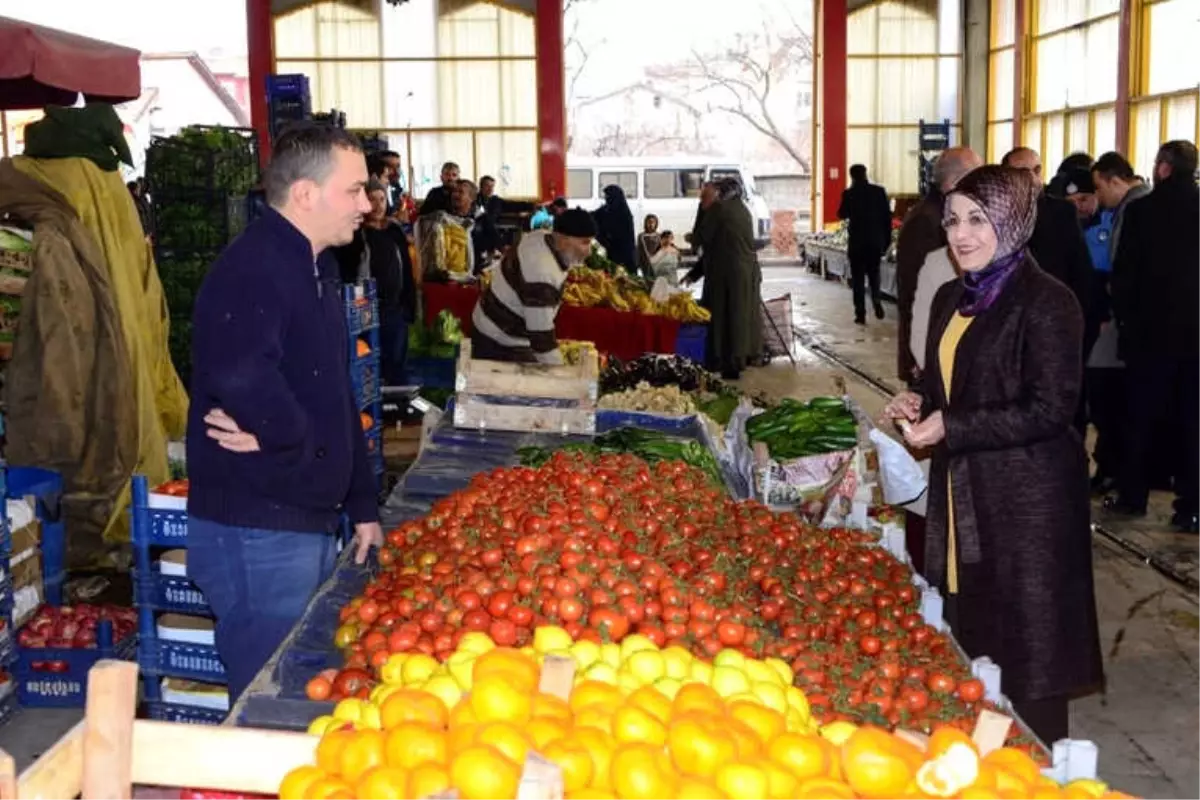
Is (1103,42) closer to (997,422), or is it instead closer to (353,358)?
(353,358)

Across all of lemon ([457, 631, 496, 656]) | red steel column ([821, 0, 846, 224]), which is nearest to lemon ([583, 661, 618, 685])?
lemon ([457, 631, 496, 656])

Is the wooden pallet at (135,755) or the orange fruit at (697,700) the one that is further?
the orange fruit at (697,700)

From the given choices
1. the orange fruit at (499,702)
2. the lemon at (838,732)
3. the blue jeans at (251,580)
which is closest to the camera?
the orange fruit at (499,702)

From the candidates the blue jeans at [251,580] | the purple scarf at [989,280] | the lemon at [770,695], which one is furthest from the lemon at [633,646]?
the purple scarf at [989,280]

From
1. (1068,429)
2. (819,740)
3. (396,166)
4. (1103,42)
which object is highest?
(1103,42)

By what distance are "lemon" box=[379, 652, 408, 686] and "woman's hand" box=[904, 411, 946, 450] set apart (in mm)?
1433

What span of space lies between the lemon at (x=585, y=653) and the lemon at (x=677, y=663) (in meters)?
0.12

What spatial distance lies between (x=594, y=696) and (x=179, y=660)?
2383 mm

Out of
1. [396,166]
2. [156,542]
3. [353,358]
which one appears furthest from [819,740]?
[396,166]

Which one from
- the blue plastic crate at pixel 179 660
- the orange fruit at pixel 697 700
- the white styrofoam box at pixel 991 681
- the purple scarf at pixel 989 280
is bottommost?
the blue plastic crate at pixel 179 660

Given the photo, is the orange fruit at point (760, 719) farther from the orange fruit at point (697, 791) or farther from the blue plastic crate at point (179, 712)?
the blue plastic crate at point (179, 712)

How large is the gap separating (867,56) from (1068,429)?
2310 centimetres

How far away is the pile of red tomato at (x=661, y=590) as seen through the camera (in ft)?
9.18

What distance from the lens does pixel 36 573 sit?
186 inches
